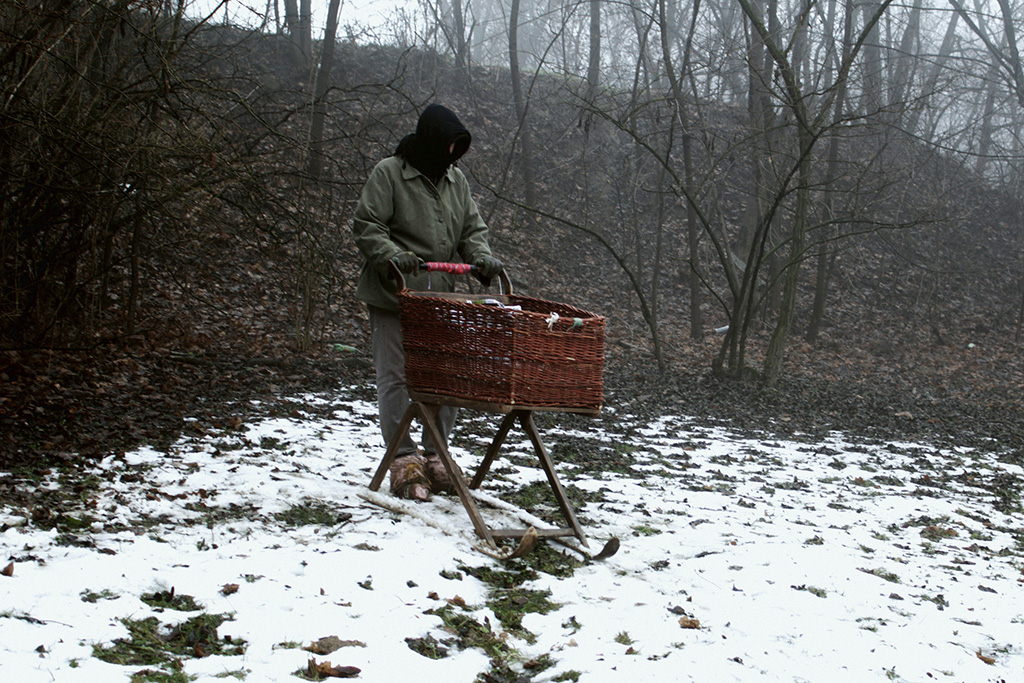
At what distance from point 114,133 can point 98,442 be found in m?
2.26

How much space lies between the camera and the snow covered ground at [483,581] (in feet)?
8.54

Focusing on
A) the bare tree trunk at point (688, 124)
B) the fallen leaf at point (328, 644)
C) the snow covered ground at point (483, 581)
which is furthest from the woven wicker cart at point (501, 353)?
the bare tree trunk at point (688, 124)

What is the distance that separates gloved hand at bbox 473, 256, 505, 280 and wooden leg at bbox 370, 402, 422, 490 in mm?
781

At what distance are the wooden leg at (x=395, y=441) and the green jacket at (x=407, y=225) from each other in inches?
22.3

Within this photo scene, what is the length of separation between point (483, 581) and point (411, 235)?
185cm

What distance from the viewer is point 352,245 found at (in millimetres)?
13875

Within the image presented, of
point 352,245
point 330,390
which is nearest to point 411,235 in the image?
point 330,390

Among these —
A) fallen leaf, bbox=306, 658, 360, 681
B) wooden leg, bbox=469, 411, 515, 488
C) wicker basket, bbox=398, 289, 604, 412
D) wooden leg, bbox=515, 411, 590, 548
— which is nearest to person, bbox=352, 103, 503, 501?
wooden leg, bbox=469, 411, 515, 488

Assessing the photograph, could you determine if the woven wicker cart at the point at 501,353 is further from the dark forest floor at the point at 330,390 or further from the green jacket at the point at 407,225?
the dark forest floor at the point at 330,390

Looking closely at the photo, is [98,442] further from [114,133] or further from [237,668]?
[237,668]

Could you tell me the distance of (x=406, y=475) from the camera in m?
4.30

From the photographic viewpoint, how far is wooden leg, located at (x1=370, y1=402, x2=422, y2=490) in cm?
401

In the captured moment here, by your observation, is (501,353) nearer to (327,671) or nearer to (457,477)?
(457,477)

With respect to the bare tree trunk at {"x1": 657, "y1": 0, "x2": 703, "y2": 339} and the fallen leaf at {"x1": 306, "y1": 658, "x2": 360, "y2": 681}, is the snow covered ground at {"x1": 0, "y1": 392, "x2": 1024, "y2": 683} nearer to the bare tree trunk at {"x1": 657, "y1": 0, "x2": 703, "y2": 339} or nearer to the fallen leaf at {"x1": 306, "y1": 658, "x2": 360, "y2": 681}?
the fallen leaf at {"x1": 306, "y1": 658, "x2": 360, "y2": 681}
